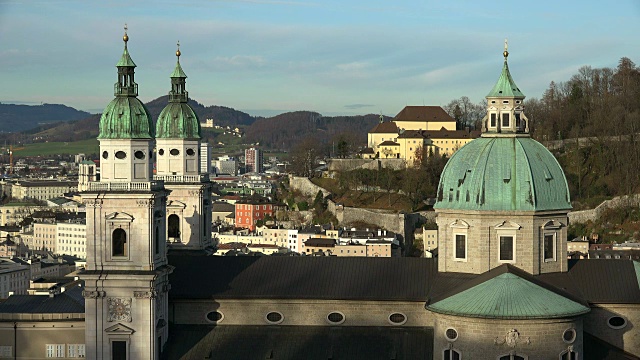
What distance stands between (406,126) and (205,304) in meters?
113

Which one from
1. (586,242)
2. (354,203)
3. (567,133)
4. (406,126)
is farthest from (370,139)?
(586,242)

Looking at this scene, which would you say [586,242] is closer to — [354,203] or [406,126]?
[354,203]

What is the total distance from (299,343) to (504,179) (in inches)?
462

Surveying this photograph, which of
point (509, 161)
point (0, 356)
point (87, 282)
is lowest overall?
point (0, 356)

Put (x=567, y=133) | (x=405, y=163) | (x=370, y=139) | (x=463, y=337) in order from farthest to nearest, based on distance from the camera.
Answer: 1. (x=370, y=139)
2. (x=405, y=163)
3. (x=567, y=133)
4. (x=463, y=337)

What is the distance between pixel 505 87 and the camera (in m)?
59.0

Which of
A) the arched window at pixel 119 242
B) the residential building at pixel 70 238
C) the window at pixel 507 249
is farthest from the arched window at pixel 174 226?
the residential building at pixel 70 238

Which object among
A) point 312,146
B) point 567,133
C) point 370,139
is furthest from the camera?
point 312,146

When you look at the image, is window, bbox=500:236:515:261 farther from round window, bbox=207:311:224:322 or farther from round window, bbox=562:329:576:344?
round window, bbox=207:311:224:322

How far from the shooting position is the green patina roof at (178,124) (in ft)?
205

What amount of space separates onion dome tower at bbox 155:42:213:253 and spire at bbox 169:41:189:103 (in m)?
0.34

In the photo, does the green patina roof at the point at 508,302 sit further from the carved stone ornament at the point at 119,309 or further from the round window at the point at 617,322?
the carved stone ornament at the point at 119,309

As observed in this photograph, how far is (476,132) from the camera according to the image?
158 metres

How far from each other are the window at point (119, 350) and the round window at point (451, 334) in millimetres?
13857
